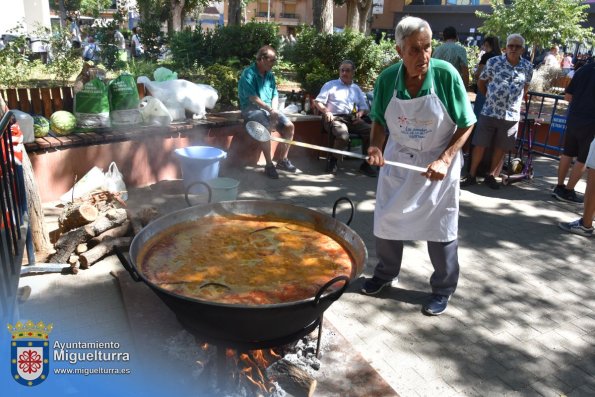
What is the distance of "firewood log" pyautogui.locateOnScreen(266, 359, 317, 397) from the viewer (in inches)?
101

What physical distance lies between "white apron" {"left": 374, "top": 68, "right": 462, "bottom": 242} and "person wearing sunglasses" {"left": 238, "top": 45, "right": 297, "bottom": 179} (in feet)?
11.0

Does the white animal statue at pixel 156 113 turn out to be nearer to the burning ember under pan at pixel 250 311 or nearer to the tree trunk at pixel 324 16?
the burning ember under pan at pixel 250 311

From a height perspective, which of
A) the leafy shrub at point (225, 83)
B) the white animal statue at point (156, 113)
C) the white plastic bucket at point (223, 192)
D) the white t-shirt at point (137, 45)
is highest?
the white t-shirt at point (137, 45)

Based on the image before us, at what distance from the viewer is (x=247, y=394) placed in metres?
2.47

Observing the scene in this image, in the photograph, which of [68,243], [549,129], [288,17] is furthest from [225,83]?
[288,17]

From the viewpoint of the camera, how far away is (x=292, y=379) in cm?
260

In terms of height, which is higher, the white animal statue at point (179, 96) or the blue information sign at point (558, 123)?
the white animal statue at point (179, 96)

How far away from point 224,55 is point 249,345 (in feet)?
33.3

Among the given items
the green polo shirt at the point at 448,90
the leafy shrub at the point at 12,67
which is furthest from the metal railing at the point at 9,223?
the leafy shrub at the point at 12,67

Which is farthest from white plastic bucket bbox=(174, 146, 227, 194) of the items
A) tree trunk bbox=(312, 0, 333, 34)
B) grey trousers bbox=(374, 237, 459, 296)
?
tree trunk bbox=(312, 0, 333, 34)

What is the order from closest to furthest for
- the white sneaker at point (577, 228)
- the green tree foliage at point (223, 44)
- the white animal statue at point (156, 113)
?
1. the white sneaker at point (577, 228)
2. the white animal statue at point (156, 113)
3. the green tree foliage at point (223, 44)

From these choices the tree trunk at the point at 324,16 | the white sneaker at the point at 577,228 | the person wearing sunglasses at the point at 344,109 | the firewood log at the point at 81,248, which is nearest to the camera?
the firewood log at the point at 81,248

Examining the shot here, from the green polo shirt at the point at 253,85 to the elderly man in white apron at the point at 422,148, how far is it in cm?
336

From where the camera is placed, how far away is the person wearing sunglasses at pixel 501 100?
612 cm
